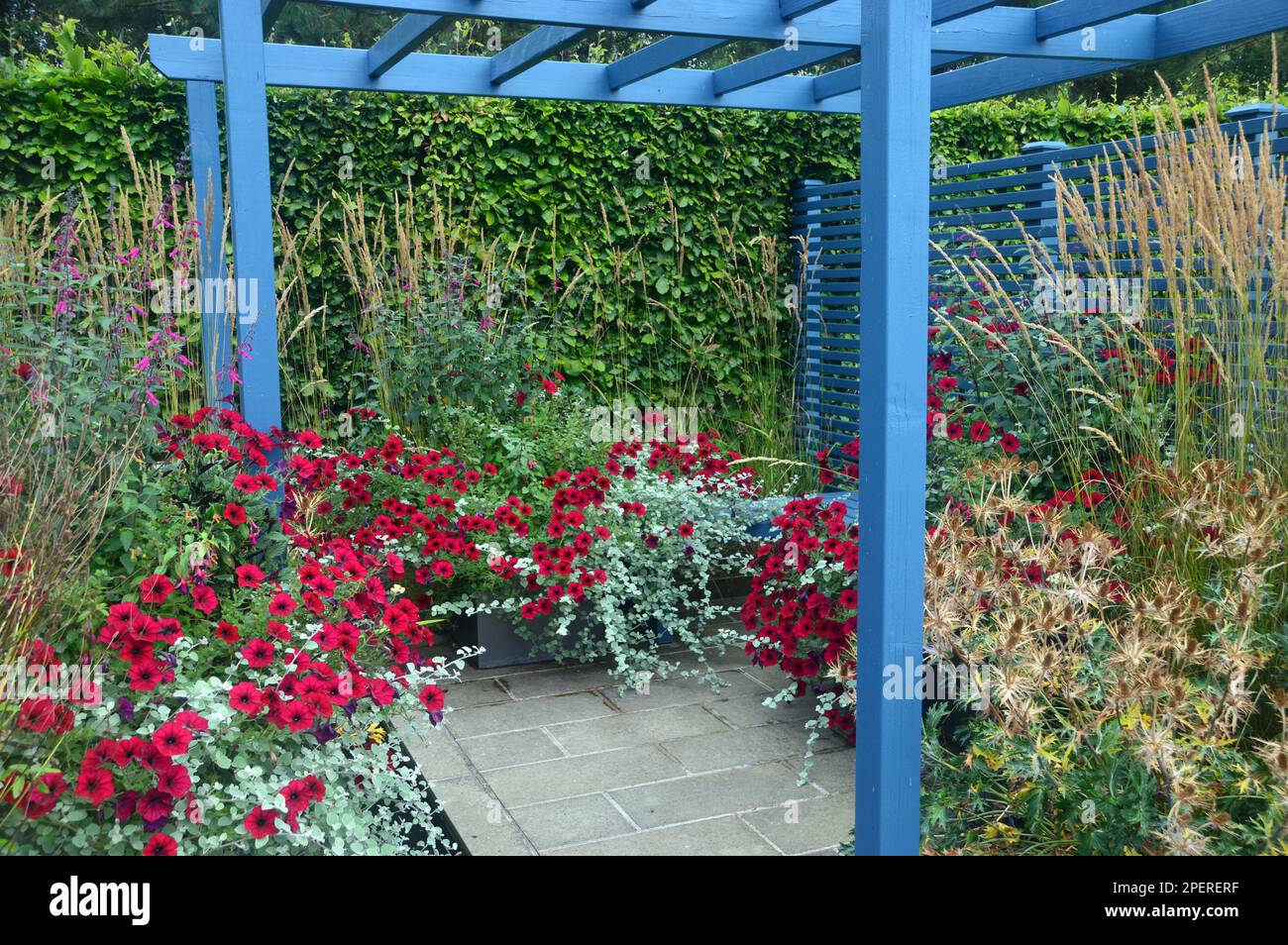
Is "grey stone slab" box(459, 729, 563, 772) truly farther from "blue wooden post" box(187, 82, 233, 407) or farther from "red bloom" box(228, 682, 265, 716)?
"blue wooden post" box(187, 82, 233, 407)

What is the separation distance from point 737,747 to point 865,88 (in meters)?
1.95

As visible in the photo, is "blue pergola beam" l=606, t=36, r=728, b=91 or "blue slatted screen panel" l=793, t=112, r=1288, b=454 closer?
Answer: "blue pergola beam" l=606, t=36, r=728, b=91

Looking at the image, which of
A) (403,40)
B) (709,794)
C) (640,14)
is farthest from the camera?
(403,40)

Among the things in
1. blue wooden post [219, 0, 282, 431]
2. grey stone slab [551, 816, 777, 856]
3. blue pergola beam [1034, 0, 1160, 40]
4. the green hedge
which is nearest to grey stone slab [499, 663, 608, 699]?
grey stone slab [551, 816, 777, 856]

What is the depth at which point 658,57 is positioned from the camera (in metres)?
4.29

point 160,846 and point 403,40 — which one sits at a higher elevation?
point 403,40

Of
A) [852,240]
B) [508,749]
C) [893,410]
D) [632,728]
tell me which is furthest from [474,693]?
[852,240]

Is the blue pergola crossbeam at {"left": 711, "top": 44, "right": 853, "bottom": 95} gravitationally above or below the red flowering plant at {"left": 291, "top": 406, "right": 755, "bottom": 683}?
above

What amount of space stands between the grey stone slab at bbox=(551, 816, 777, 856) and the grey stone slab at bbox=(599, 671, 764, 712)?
0.85 m

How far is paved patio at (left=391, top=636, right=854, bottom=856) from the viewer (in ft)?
8.44

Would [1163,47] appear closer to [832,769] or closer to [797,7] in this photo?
[797,7]

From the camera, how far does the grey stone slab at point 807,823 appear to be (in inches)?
99.2

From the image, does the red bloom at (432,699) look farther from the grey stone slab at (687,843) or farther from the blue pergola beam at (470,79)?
the blue pergola beam at (470,79)
